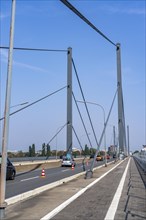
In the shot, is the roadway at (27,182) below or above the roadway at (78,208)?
above

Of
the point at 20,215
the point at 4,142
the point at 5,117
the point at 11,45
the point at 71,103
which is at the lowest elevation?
the point at 20,215

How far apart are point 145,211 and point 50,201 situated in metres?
3.60

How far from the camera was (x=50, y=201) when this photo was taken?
45.4 ft

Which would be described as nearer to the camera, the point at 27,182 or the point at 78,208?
the point at 78,208

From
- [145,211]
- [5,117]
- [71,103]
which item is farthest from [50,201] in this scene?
[71,103]

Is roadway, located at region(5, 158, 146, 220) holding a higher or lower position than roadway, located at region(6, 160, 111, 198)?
lower

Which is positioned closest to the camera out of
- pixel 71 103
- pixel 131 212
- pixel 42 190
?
pixel 131 212

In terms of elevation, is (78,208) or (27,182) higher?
(27,182)

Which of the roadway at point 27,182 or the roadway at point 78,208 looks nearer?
the roadway at point 78,208

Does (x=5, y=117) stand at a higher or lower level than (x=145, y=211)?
higher

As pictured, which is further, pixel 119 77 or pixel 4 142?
pixel 119 77

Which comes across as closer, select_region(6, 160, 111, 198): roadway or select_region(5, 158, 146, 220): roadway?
select_region(5, 158, 146, 220): roadway

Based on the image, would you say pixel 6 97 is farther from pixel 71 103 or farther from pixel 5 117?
pixel 71 103

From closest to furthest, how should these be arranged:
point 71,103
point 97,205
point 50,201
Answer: point 97,205 → point 50,201 → point 71,103
